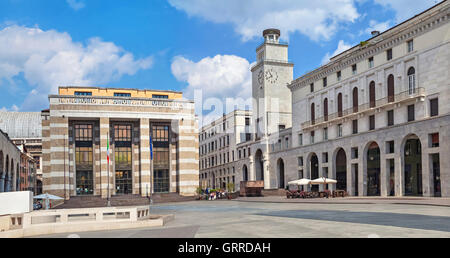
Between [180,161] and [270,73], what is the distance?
1135 inches

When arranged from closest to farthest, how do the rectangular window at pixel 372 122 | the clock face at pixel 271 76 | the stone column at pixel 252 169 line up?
the rectangular window at pixel 372 122 → the clock face at pixel 271 76 → the stone column at pixel 252 169

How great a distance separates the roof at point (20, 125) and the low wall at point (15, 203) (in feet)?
416

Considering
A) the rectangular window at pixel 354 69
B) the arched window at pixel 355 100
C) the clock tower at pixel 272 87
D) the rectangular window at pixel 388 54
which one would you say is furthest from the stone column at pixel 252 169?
the rectangular window at pixel 388 54

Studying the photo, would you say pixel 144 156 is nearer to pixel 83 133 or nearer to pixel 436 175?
pixel 83 133

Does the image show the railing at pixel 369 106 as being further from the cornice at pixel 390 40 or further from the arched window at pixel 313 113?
the cornice at pixel 390 40

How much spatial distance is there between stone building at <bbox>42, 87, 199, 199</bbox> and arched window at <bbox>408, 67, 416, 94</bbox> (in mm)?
31349

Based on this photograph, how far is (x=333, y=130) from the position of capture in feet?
202

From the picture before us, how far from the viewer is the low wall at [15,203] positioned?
1905cm

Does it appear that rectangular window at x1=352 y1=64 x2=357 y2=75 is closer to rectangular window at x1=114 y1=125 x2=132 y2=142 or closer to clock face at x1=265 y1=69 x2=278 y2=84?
clock face at x1=265 y1=69 x2=278 y2=84

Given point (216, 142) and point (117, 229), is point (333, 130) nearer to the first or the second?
point (117, 229)

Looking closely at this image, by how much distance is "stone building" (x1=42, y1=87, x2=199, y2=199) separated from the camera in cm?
6122
